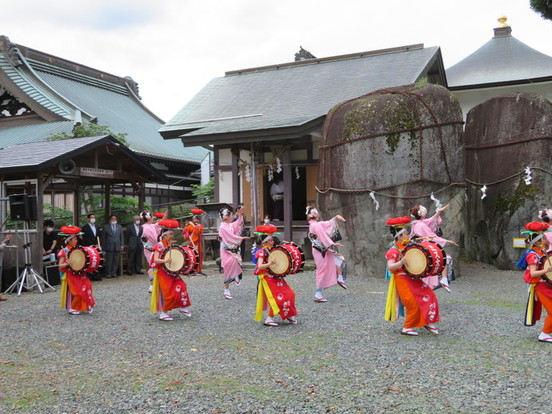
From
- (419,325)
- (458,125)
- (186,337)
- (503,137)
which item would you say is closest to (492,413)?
(419,325)

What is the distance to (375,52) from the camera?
1886 centimetres

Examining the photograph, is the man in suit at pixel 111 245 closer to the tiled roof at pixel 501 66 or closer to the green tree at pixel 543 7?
the green tree at pixel 543 7

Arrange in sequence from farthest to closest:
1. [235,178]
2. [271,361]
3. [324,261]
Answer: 1. [235,178]
2. [324,261]
3. [271,361]

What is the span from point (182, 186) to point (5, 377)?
18156 millimetres

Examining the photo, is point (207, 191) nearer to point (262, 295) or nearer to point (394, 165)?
point (394, 165)

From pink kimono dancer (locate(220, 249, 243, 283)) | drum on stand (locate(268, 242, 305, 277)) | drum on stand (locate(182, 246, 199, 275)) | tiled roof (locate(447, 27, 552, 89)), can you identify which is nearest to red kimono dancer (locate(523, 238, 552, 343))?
drum on stand (locate(268, 242, 305, 277))

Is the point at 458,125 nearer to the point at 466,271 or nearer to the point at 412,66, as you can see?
the point at 466,271

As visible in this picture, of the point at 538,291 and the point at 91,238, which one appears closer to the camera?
the point at 538,291

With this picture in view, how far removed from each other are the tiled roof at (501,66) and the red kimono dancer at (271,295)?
1439 centimetres

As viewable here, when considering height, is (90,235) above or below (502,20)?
below

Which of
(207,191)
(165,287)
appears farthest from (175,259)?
(207,191)

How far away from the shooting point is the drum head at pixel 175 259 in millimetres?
7983

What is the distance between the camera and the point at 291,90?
18.3 m

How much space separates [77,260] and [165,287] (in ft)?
5.78
